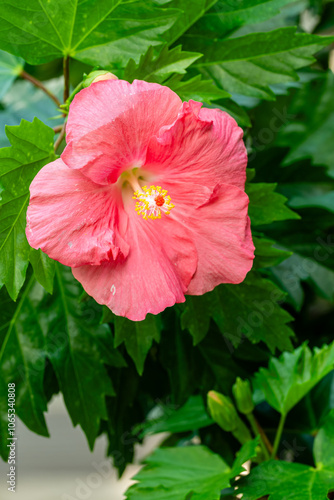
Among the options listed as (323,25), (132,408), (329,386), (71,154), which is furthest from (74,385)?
(323,25)

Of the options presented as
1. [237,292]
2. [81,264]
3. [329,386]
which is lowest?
[329,386]

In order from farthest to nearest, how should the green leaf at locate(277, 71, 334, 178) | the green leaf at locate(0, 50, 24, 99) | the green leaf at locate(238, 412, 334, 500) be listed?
the green leaf at locate(277, 71, 334, 178) → the green leaf at locate(0, 50, 24, 99) → the green leaf at locate(238, 412, 334, 500)

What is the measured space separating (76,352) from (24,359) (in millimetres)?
54

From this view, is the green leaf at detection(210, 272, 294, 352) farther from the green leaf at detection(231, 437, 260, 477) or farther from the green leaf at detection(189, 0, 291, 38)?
the green leaf at detection(189, 0, 291, 38)

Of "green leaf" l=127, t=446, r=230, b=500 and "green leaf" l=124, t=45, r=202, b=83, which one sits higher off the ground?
"green leaf" l=124, t=45, r=202, b=83

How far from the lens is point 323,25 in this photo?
0.95m

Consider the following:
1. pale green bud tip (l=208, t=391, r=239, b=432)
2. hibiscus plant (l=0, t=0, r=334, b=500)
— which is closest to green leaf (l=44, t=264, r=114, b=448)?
hibiscus plant (l=0, t=0, r=334, b=500)

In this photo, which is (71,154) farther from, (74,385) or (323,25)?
(323,25)

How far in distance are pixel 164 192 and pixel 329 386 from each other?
1.70ft

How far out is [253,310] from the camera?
551 millimetres

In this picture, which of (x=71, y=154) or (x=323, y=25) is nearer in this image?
(x=71, y=154)

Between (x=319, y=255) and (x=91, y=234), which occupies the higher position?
(x=91, y=234)

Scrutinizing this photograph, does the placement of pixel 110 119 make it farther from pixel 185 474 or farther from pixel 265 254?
pixel 185 474

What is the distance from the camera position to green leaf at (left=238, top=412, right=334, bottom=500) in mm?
512
